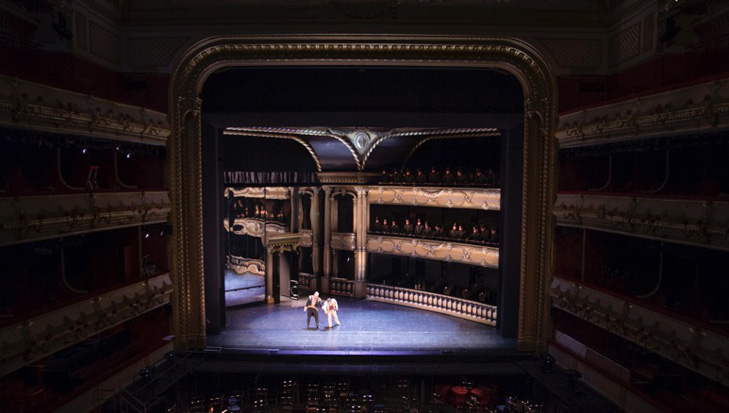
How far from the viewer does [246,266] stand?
23594 mm

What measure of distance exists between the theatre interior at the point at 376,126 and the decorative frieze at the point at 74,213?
5 centimetres

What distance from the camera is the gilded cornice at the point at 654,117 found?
7.80 meters

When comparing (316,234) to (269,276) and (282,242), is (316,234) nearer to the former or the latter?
(282,242)

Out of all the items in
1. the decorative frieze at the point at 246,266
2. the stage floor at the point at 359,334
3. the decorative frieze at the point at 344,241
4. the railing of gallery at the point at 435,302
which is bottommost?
the stage floor at the point at 359,334

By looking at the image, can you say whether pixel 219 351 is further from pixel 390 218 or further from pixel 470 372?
pixel 390 218

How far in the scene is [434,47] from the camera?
13.2m

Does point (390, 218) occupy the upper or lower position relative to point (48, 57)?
lower

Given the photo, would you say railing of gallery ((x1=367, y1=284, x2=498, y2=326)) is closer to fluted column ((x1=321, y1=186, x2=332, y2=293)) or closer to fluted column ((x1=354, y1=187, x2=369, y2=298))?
fluted column ((x1=354, y1=187, x2=369, y2=298))

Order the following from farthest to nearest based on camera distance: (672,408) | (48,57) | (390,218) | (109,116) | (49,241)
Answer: (390,218) → (48,57) → (109,116) → (49,241) → (672,408)

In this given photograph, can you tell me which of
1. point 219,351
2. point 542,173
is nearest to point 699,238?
point 542,173

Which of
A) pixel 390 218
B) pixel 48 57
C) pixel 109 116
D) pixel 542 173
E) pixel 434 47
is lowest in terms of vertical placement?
pixel 390 218

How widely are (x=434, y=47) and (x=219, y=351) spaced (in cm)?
1091

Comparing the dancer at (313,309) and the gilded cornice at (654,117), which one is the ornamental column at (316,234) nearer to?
the dancer at (313,309)

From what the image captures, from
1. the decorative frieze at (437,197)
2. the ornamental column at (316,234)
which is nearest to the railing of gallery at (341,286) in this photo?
the ornamental column at (316,234)
